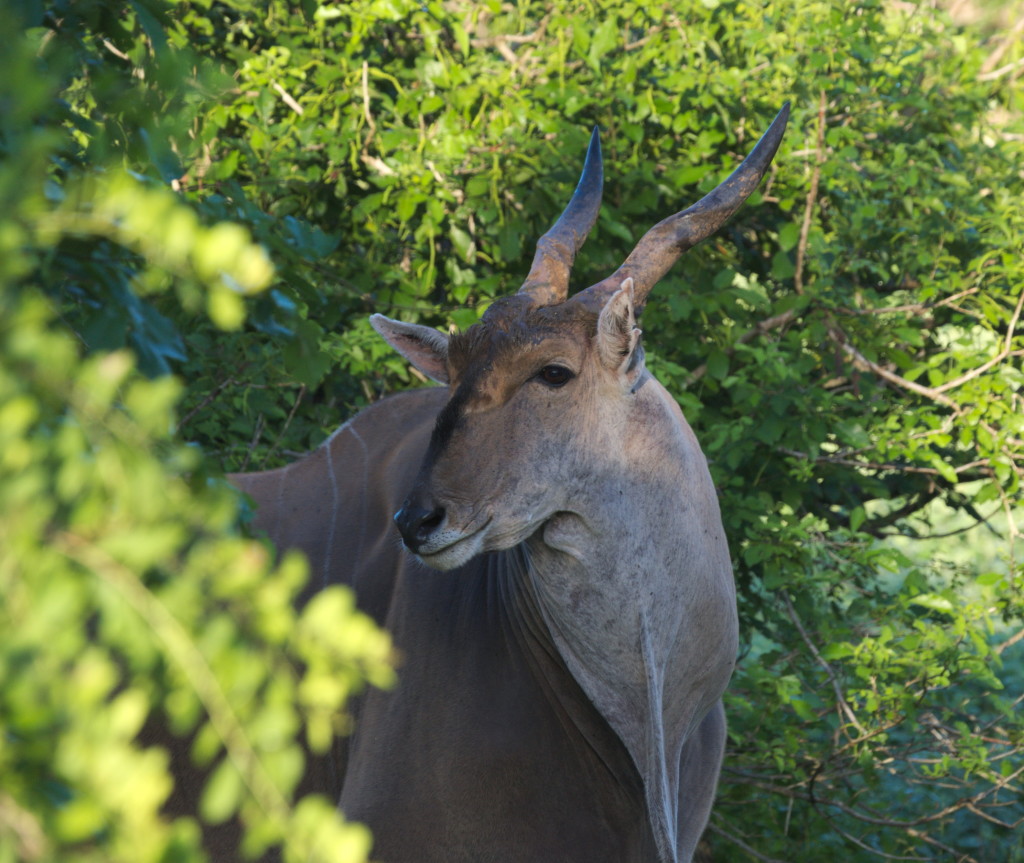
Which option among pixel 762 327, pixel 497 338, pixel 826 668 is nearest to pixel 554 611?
pixel 497 338

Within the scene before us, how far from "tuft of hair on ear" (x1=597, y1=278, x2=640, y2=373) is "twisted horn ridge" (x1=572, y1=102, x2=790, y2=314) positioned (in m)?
0.18

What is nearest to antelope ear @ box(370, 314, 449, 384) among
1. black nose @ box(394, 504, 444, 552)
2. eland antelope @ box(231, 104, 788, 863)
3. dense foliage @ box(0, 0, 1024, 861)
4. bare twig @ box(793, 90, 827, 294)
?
eland antelope @ box(231, 104, 788, 863)

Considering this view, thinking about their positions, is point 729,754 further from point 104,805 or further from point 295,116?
point 104,805

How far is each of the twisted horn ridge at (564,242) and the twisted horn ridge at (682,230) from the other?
8 centimetres

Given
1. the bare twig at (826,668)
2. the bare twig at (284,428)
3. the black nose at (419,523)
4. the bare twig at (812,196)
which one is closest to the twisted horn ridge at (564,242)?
the black nose at (419,523)

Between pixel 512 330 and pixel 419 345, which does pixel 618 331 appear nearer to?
pixel 512 330

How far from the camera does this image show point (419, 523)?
7.82 feet

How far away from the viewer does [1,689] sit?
788 millimetres

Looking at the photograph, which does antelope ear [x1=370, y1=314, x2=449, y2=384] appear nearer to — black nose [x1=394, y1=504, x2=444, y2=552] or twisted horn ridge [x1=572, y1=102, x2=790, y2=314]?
twisted horn ridge [x1=572, y1=102, x2=790, y2=314]

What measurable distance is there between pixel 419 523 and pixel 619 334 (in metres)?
0.62

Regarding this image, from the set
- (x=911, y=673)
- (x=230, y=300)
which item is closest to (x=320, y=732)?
(x=230, y=300)

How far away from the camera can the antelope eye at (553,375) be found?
255 centimetres

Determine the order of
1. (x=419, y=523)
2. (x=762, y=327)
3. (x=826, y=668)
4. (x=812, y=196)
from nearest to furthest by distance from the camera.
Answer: (x=419, y=523)
(x=826, y=668)
(x=812, y=196)
(x=762, y=327)

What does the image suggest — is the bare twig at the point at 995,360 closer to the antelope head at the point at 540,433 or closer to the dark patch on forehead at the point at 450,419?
the antelope head at the point at 540,433
